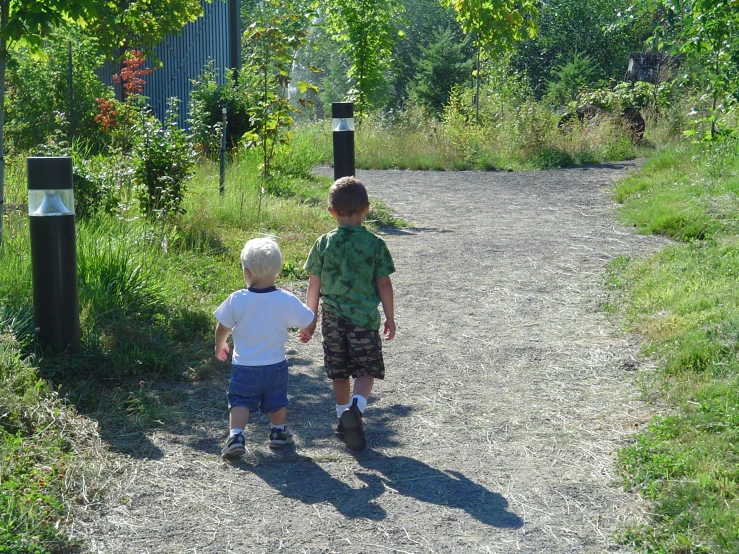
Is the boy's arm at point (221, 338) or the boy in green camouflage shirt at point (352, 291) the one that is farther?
the boy in green camouflage shirt at point (352, 291)

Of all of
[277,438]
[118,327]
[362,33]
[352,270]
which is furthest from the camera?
[362,33]

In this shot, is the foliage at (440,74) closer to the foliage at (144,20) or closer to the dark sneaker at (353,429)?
the foliage at (144,20)

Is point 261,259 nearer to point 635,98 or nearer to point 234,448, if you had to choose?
point 234,448

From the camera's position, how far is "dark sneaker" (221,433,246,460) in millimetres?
4059

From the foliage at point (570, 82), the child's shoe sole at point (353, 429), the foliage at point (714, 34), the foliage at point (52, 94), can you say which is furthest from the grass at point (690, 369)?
the foliage at point (570, 82)

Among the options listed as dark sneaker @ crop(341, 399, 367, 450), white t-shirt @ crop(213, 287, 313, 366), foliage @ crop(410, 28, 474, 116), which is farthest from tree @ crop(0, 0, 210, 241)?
foliage @ crop(410, 28, 474, 116)

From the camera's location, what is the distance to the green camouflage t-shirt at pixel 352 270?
4.36m

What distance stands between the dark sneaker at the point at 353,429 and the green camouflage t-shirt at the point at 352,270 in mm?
431

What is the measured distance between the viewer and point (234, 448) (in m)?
4.06

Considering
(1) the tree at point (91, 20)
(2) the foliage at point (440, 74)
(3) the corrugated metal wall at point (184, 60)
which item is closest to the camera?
(1) the tree at point (91, 20)

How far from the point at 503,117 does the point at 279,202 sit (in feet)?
32.4

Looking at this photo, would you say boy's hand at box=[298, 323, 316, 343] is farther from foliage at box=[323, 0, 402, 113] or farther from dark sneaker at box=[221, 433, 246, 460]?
foliage at box=[323, 0, 402, 113]

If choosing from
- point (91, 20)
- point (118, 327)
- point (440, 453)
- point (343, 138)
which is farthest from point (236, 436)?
point (343, 138)

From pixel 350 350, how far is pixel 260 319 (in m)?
0.51
